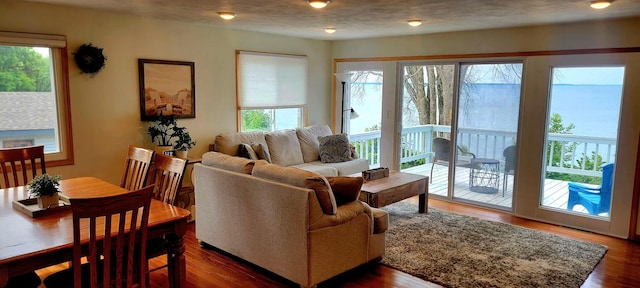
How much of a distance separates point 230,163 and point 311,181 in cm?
88

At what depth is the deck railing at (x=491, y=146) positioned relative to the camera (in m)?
4.72

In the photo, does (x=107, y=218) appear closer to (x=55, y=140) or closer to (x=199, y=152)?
(x=55, y=140)

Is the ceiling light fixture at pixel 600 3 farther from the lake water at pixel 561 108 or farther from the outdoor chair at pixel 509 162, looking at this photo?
the outdoor chair at pixel 509 162

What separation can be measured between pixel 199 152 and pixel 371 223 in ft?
8.86

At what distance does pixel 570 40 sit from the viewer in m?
4.66

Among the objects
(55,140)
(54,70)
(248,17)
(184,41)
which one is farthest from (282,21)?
(55,140)

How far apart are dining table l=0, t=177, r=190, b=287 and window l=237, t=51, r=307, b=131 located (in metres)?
2.77

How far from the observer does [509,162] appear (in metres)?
5.30

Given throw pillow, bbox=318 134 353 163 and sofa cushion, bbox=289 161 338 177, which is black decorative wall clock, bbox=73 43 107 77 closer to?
sofa cushion, bbox=289 161 338 177

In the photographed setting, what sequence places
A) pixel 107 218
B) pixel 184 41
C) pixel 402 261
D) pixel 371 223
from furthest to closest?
pixel 184 41 → pixel 402 261 → pixel 371 223 → pixel 107 218

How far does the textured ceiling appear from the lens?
3.61m

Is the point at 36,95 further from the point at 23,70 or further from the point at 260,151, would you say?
the point at 260,151

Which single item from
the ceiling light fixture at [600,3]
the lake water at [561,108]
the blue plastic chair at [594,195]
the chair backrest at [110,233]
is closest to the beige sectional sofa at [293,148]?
the lake water at [561,108]

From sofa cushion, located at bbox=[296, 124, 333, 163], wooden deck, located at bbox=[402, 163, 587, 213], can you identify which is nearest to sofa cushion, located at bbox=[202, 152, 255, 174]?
sofa cushion, located at bbox=[296, 124, 333, 163]
